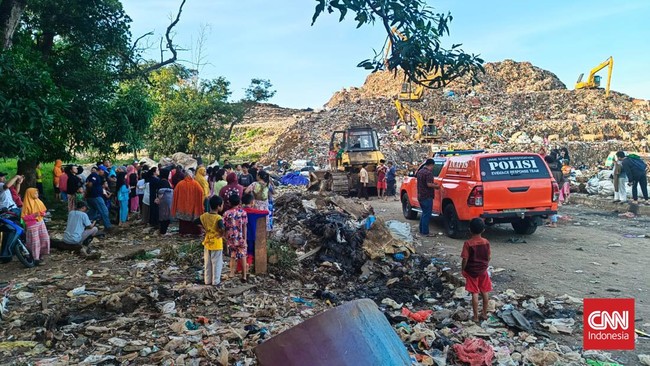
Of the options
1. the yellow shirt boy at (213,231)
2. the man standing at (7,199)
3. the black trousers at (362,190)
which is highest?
the man standing at (7,199)

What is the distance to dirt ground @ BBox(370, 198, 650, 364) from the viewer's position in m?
6.20

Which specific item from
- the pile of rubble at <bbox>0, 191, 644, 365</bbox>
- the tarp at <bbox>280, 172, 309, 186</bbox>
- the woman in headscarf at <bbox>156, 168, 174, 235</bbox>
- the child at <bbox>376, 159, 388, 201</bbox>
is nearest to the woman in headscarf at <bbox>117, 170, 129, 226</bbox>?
the woman in headscarf at <bbox>156, 168, 174, 235</bbox>

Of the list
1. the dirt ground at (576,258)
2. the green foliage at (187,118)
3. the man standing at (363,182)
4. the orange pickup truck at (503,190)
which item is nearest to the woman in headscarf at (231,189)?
the dirt ground at (576,258)

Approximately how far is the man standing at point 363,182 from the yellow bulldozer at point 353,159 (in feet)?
0.77

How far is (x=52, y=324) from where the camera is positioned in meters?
4.90

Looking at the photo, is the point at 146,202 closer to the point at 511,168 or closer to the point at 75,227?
the point at 75,227

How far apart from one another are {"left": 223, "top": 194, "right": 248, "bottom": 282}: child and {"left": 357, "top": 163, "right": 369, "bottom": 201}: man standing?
35.4ft

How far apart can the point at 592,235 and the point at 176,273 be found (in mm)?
8041

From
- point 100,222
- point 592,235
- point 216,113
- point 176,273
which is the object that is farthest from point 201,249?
point 216,113

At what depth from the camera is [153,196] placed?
34.2ft

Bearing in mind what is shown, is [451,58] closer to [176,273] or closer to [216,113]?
[176,273]

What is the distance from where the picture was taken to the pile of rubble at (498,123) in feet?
102

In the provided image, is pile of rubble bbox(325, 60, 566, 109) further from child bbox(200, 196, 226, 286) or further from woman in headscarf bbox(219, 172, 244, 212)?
child bbox(200, 196, 226, 286)

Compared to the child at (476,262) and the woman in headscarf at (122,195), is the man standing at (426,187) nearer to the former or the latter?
the child at (476,262)
